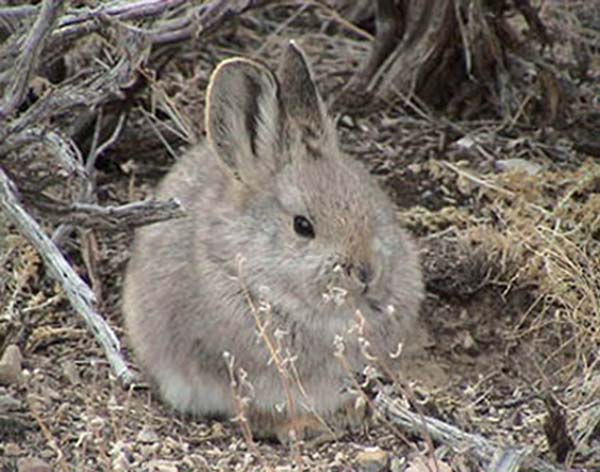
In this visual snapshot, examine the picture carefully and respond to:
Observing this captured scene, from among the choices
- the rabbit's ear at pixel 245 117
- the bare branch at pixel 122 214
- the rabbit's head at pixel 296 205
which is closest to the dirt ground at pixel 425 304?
the rabbit's head at pixel 296 205

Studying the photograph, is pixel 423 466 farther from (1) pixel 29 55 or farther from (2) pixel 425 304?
(1) pixel 29 55

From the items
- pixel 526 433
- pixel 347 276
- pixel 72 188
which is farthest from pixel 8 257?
pixel 526 433

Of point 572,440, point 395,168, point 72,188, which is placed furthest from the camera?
point 395,168

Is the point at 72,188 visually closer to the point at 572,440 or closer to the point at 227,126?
the point at 227,126

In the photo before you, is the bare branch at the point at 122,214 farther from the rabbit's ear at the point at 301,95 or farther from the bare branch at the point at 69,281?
the rabbit's ear at the point at 301,95

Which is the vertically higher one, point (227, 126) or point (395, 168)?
point (227, 126)
